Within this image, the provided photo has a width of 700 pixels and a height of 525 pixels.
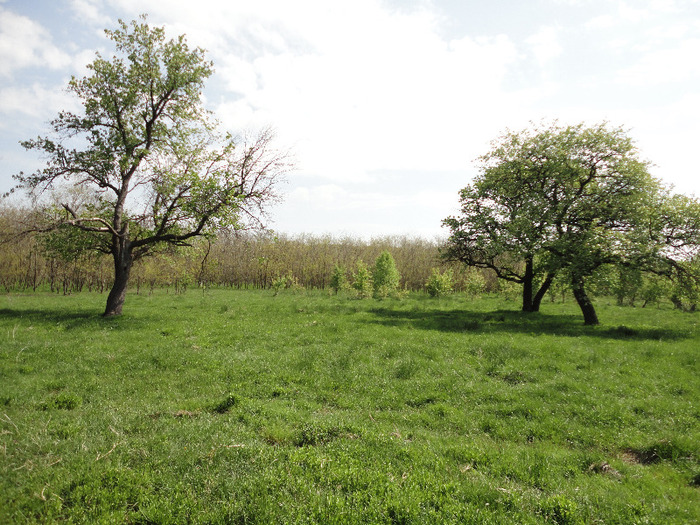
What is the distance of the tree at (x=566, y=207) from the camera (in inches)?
821

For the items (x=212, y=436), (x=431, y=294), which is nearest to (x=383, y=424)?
(x=212, y=436)

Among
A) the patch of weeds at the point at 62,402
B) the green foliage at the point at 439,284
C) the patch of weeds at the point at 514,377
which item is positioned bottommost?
the patch of weeds at the point at 62,402

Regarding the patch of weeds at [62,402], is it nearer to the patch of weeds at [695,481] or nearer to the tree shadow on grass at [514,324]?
the patch of weeds at [695,481]

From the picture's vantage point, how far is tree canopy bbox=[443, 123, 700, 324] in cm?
2036

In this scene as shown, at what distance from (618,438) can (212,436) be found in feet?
31.9

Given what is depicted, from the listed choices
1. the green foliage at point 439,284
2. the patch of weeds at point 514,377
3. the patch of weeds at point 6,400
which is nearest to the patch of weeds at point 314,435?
the patch of weeds at point 514,377

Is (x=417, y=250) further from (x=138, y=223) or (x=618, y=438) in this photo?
(x=618, y=438)

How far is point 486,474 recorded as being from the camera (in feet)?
21.3

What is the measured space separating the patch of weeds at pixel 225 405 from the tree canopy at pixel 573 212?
2004 centimetres

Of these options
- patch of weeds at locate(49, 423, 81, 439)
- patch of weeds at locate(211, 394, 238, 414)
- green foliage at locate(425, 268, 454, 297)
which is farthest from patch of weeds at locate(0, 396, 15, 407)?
green foliage at locate(425, 268, 454, 297)

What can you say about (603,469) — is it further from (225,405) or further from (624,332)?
(624,332)

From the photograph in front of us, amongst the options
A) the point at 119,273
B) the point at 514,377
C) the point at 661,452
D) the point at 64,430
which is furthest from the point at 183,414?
the point at 119,273

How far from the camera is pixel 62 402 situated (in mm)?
8930

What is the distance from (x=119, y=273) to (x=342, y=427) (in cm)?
1947
